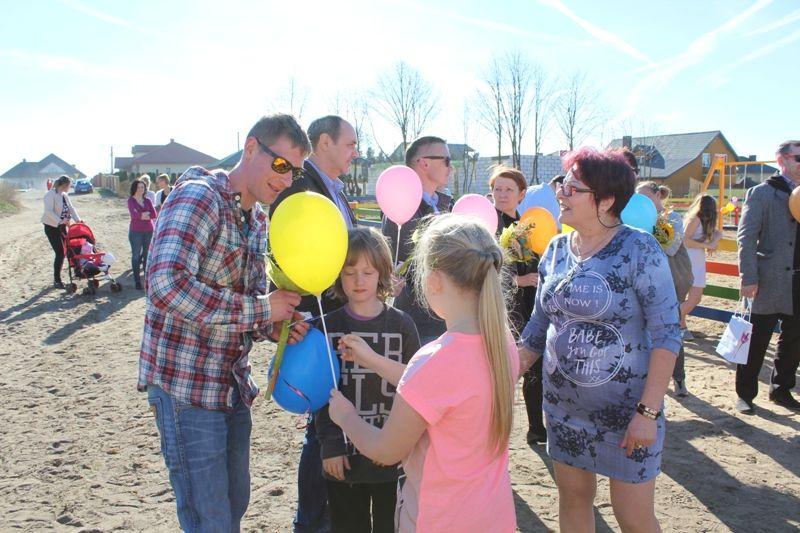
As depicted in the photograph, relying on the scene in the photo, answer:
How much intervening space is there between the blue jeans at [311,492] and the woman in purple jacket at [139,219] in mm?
8524

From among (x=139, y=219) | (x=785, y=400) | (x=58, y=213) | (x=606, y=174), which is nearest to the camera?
(x=606, y=174)

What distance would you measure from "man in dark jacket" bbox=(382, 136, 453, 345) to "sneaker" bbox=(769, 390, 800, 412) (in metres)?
3.45

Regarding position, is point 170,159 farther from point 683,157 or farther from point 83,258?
point 83,258

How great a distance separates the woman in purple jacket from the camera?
10.2m

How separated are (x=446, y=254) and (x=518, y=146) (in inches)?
1406

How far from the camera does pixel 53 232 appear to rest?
10.3 meters

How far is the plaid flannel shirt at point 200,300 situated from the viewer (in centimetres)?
194

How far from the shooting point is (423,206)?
388 cm

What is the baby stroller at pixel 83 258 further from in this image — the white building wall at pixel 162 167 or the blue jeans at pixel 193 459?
the white building wall at pixel 162 167

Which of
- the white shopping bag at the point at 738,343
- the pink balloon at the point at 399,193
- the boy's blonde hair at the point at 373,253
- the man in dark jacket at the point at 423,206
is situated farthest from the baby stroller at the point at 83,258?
the white shopping bag at the point at 738,343

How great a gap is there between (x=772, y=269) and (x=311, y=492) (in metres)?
4.13

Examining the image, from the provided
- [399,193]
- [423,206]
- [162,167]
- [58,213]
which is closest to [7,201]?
[58,213]

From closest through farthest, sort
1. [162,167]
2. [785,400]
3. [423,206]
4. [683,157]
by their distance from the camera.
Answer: [423,206] < [785,400] < [683,157] < [162,167]

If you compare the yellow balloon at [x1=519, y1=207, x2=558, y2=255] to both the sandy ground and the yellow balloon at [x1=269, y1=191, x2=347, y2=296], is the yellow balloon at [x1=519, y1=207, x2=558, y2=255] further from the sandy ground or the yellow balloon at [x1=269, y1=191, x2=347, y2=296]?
the yellow balloon at [x1=269, y1=191, x2=347, y2=296]
